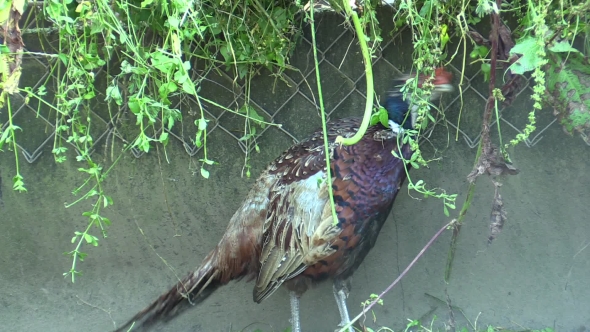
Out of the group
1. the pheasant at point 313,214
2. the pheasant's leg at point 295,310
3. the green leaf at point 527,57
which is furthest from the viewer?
the pheasant's leg at point 295,310

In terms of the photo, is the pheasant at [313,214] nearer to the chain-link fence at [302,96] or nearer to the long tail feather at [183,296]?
the long tail feather at [183,296]

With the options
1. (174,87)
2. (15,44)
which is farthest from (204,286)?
(15,44)

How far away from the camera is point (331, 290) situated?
A: 7.84 ft

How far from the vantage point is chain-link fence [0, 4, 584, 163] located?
7.10 feet

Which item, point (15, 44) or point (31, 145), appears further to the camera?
point (31, 145)

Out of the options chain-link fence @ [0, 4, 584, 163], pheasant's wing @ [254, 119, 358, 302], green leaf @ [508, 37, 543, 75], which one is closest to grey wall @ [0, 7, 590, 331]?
chain-link fence @ [0, 4, 584, 163]

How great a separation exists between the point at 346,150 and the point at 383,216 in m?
0.27

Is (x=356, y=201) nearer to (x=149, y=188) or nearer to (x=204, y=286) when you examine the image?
(x=204, y=286)

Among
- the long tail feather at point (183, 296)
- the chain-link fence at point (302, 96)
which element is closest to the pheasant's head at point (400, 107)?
the chain-link fence at point (302, 96)

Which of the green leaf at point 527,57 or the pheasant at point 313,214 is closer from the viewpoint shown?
the green leaf at point 527,57

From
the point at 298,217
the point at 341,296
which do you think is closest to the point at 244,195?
the point at 298,217

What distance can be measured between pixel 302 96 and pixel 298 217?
0.53 m

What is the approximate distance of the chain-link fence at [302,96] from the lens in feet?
7.10

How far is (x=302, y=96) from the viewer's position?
7.35 ft
